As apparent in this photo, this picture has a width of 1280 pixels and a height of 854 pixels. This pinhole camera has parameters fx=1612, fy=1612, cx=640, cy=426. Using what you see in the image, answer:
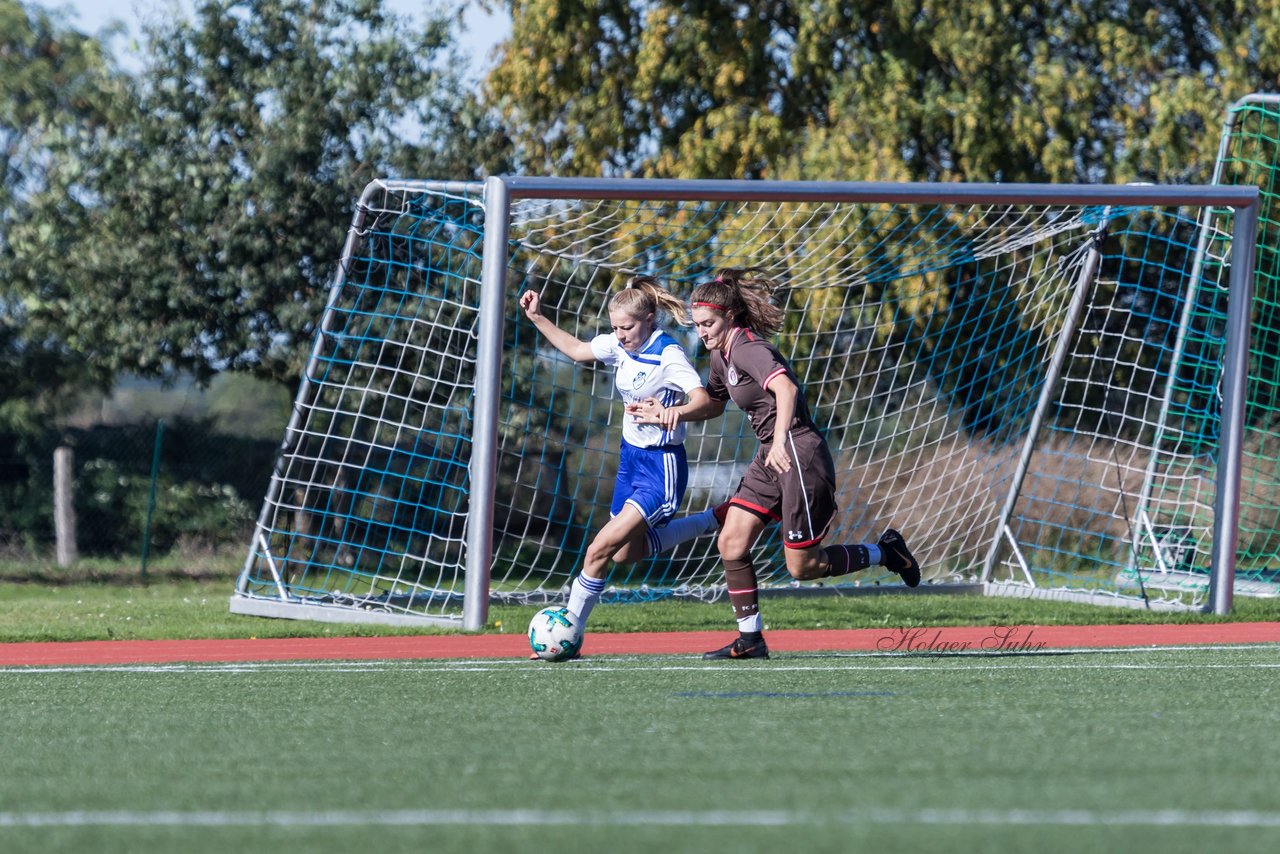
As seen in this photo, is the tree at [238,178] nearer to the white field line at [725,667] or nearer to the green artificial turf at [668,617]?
the green artificial turf at [668,617]

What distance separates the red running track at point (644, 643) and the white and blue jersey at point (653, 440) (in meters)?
1.00

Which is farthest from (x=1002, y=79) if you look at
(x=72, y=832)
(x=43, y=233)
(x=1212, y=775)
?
(x=72, y=832)

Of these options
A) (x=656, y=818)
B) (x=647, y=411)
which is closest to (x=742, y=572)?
(x=647, y=411)

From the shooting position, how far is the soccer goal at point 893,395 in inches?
405

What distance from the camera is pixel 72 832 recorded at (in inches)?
146

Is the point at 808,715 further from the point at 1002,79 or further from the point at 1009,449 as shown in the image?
the point at 1002,79

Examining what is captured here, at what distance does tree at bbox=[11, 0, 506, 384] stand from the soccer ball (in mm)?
10607

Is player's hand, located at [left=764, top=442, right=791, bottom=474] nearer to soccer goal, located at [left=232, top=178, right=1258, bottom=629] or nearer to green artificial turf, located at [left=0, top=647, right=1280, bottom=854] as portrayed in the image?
green artificial turf, located at [left=0, top=647, right=1280, bottom=854]

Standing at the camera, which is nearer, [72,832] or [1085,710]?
[72,832]

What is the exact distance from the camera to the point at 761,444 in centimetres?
773

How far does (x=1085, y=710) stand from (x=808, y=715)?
39.1 inches

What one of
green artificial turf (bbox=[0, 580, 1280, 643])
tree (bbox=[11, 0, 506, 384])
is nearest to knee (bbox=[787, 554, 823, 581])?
green artificial turf (bbox=[0, 580, 1280, 643])

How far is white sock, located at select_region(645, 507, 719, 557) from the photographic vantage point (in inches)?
314

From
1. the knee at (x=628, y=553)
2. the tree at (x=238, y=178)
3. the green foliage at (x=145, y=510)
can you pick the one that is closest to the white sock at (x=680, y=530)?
the knee at (x=628, y=553)
